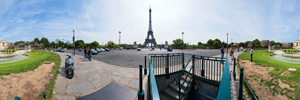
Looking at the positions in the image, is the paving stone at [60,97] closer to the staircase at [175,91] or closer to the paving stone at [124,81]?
the paving stone at [124,81]

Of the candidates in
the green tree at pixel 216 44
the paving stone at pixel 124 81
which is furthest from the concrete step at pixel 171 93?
the green tree at pixel 216 44

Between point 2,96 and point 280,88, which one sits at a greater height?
point 2,96

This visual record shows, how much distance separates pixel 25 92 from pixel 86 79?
185cm

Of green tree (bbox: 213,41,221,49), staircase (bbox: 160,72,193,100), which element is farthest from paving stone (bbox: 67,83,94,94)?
green tree (bbox: 213,41,221,49)

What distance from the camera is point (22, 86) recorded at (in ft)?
12.3

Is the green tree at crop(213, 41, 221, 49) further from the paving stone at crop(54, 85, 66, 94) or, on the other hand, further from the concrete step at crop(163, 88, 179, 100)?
the paving stone at crop(54, 85, 66, 94)

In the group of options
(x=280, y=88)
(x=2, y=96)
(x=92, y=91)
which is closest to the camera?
(x=2, y=96)

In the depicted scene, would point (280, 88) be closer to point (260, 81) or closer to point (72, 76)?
point (260, 81)

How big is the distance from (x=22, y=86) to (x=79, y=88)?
2030mm

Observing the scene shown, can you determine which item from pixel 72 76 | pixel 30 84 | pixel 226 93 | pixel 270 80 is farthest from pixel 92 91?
pixel 270 80

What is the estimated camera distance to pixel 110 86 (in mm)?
4172

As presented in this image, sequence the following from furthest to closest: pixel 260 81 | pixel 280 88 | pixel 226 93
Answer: pixel 260 81
pixel 280 88
pixel 226 93

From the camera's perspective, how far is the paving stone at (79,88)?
374 centimetres

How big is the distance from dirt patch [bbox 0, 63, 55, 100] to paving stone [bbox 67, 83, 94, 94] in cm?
94
